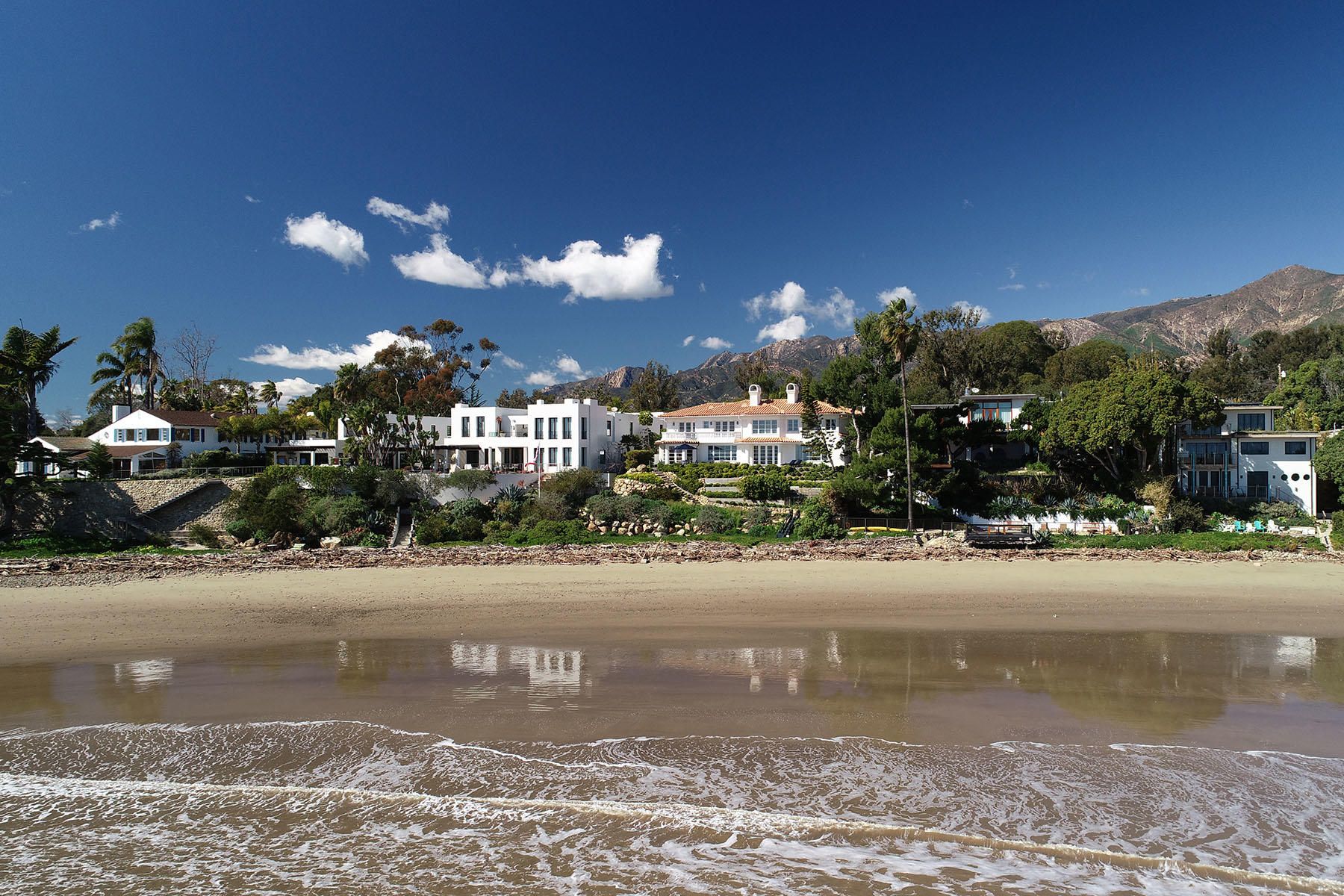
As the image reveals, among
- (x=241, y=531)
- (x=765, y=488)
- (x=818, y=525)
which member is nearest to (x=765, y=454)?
(x=765, y=488)

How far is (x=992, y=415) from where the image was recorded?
127 ft

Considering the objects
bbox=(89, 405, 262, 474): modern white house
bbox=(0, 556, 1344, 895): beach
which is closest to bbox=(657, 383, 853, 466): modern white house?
bbox=(0, 556, 1344, 895): beach

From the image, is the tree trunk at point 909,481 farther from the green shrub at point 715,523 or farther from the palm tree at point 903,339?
the green shrub at point 715,523

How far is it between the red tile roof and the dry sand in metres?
17.7

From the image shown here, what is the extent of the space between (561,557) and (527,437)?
617 inches

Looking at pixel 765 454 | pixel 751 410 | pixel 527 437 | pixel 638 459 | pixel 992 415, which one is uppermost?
pixel 751 410

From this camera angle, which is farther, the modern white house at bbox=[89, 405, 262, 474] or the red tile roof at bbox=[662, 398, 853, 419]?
the red tile roof at bbox=[662, 398, 853, 419]

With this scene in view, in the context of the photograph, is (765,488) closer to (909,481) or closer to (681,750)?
(909,481)

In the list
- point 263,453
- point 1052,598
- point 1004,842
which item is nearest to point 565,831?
point 1004,842

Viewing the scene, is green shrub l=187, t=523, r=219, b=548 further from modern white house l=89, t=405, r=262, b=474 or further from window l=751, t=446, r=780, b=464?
window l=751, t=446, r=780, b=464

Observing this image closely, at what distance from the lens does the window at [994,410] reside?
38.7 metres

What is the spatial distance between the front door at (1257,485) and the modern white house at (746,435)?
1982 cm

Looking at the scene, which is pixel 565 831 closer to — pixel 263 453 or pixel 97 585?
pixel 97 585

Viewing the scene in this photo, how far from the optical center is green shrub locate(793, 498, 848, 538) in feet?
91.0
